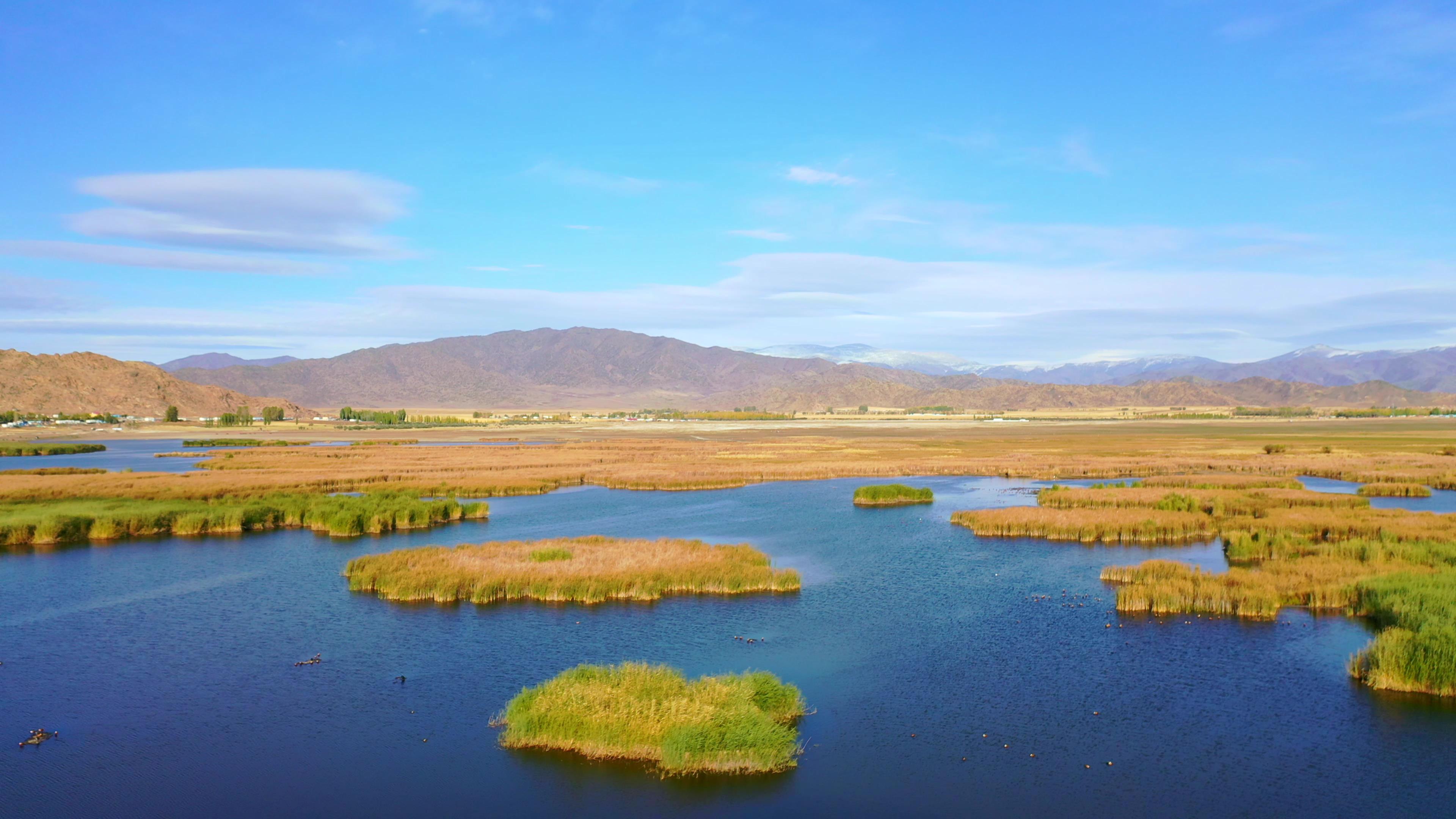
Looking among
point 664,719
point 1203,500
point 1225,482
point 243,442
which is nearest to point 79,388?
point 243,442

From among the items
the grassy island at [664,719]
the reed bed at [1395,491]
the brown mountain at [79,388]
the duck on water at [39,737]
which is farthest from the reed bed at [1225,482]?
the brown mountain at [79,388]

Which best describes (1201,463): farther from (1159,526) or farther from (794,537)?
(794,537)

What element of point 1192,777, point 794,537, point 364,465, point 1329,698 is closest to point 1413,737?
point 1329,698

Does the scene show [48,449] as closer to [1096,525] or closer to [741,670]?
[741,670]

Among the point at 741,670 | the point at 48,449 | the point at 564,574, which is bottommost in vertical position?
the point at 741,670

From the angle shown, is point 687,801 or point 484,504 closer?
point 687,801

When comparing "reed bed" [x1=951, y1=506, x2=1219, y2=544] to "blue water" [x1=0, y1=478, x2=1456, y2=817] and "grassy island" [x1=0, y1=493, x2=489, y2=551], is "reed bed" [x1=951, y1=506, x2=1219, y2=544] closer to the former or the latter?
"blue water" [x1=0, y1=478, x2=1456, y2=817]

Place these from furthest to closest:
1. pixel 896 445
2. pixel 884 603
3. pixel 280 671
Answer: pixel 896 445
pixel 884 603
pixel 280 671
